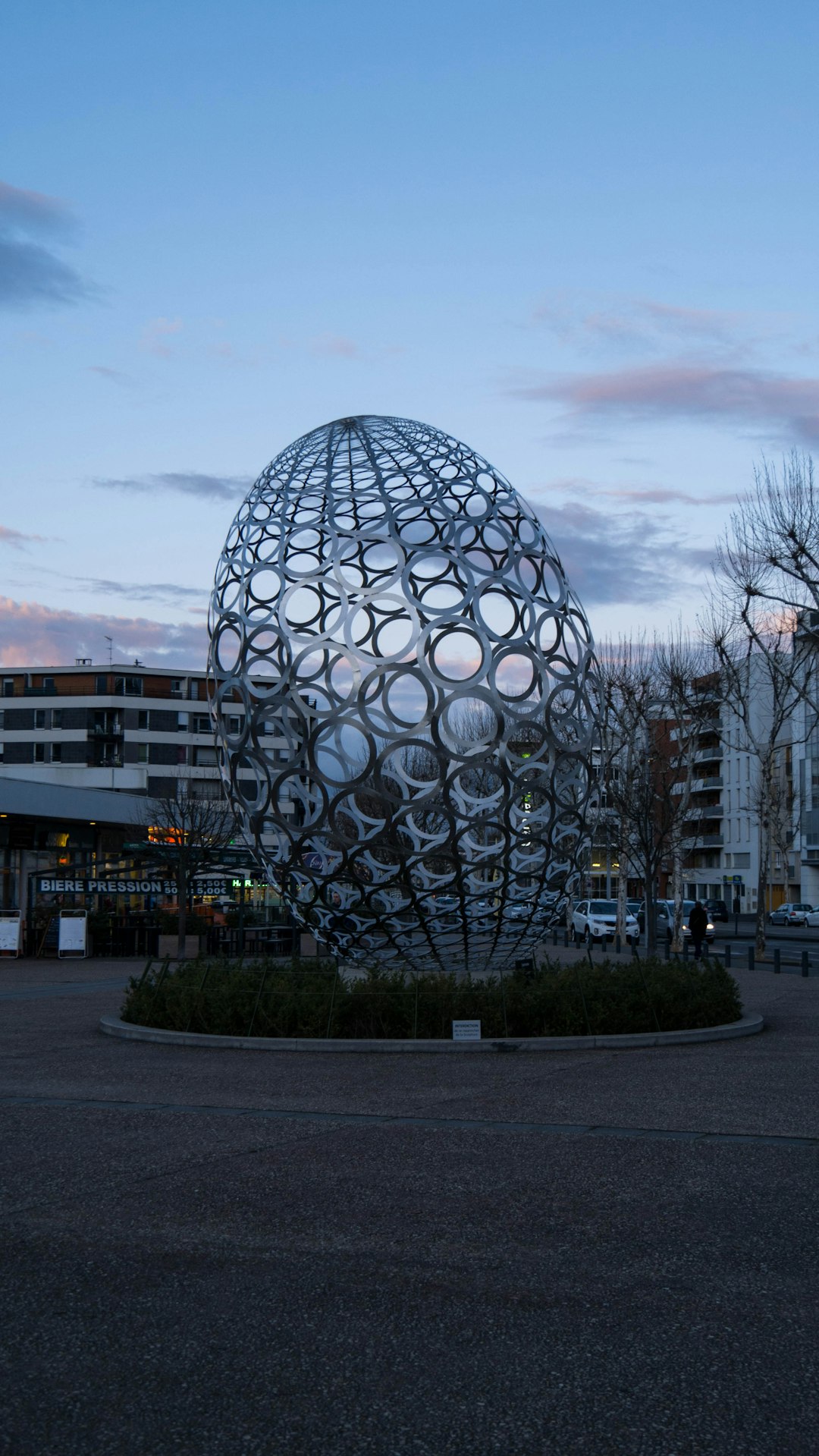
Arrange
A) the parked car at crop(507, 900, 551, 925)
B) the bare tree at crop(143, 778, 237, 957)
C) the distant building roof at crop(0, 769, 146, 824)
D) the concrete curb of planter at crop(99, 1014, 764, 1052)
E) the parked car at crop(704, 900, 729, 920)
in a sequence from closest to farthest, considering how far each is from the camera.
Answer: the concrete curb of planter at crop(99, 1014, 764, 1052)
the parked car at crop(507, 900, 551, 925)
the bare tree at crop(143, 778, 237, 957)
the distant building roof at crop(0, 769, 146, 824)
the parked car at crop(704, 900, 729, 920)

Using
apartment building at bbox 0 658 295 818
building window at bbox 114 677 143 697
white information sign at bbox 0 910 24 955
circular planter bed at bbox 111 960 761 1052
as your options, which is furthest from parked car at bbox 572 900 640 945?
building window at bbox 114 677 143 697

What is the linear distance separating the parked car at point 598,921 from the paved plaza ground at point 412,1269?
109 feet

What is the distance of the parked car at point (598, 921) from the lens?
147 ft

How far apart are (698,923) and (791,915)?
115 ft

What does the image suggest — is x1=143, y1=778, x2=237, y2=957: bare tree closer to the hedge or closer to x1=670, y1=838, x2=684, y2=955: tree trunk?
the hedge

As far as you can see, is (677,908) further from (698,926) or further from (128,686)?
(128,686)

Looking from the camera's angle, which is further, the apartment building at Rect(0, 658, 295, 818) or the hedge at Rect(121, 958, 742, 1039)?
the apartment building at Rect(0, 658, 295, 818)

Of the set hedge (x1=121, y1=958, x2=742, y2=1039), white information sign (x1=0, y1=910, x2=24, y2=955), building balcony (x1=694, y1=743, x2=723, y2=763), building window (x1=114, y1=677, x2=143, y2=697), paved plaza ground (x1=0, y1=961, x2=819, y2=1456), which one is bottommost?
white information sign (x1=0, y1=910, x2=24, y2=955)

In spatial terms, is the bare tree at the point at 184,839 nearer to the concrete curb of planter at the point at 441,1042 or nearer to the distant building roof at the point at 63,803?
the distant building roof at the point at 63,803

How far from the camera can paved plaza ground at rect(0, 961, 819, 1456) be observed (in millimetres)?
4660

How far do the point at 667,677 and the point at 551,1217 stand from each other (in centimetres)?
4009

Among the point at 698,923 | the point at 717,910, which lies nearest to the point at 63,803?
the point at 698,923

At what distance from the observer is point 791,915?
6450cm

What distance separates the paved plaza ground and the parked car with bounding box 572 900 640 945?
33.3 meters
